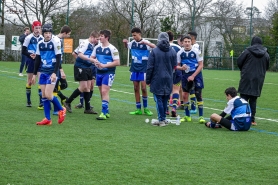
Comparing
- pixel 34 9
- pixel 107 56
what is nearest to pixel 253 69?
pixel 107 56

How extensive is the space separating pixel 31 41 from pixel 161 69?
393 centimetres

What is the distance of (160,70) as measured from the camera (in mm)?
10312

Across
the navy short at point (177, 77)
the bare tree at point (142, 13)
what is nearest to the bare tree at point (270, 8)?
the bare tree at point (142, 13)

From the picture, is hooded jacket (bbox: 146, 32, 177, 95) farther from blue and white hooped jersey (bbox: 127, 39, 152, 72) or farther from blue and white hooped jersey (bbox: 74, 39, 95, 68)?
blue and white hooped jersey (bbox: 74, 39, 95, 68)

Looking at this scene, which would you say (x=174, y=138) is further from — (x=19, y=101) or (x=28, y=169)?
(x=19, y=101)

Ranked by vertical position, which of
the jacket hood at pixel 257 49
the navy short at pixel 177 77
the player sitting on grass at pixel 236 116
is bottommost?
the player sitting on grass at pixel 236 116

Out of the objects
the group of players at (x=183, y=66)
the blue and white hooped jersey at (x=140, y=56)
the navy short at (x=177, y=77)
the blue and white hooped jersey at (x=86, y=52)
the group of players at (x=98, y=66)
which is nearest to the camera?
the group of players at (x=98, y=66)

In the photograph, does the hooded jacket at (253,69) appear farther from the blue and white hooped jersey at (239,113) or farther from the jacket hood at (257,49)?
the blue and white hooped jersey at (239,113)

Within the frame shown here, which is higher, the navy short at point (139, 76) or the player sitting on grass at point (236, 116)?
the navy short at point (139, 76)

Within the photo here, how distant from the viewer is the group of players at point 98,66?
32.7ft

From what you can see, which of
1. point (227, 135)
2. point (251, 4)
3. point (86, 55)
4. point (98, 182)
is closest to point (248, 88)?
point (227, 135)

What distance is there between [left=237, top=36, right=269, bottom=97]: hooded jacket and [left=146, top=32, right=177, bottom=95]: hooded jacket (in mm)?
1755

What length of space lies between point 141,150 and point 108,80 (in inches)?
146

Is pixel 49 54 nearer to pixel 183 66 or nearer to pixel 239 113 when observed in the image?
pixel 183 66
